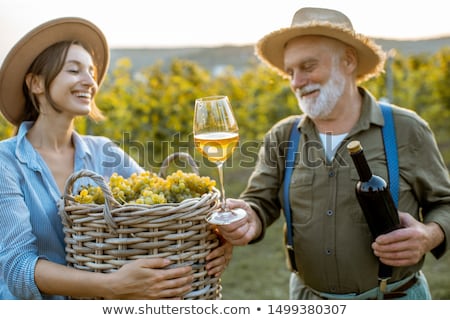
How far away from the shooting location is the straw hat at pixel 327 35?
2.63 m

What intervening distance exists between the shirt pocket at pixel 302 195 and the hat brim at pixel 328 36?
745 mm

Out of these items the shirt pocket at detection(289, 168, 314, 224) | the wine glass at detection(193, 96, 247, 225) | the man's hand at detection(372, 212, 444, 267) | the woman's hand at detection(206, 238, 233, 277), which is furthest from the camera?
the shirt pocket at detection(289, 168, 314, 224)

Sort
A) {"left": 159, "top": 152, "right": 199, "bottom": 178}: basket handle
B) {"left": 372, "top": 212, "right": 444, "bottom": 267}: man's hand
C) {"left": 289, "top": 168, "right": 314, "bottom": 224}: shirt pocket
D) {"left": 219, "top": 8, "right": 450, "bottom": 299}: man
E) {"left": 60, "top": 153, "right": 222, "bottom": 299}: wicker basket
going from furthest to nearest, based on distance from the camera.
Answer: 1. {"left": 289, "top": 168, "right": 314, "bottom": 224}: shirt pocket
2. {"left": 219, "top": 8, "right": 450, "bottom": 299}: man
3. {"left": 159, "top": 152, "right": 199, "bottom": 178}: basket handle
4. {"left": 372, "top": 212, "right": 444, "bottom": 267}: man's hand
5. {"left": 60, "top": 153, "right": 222, "bottom": 299}: wicker basket

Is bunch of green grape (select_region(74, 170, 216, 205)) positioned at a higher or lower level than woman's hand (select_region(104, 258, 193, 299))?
higher

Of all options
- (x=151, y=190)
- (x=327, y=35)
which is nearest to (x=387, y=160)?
(x=327, y=35)

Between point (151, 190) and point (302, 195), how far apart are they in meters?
0.88

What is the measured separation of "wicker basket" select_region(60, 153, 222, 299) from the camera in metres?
1.86

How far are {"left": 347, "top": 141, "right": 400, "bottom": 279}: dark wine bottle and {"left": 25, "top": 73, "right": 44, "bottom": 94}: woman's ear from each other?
1.55 metres

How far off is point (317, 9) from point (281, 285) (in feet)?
11.4

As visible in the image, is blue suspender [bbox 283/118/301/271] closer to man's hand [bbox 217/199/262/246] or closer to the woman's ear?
man's hand [bbox 217/199/262/246]

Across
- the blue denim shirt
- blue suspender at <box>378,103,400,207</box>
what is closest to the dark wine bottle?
blue suspender at <box>378,103,400,207</box>

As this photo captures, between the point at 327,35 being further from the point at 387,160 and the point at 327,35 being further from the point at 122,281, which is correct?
the point at 122,281
